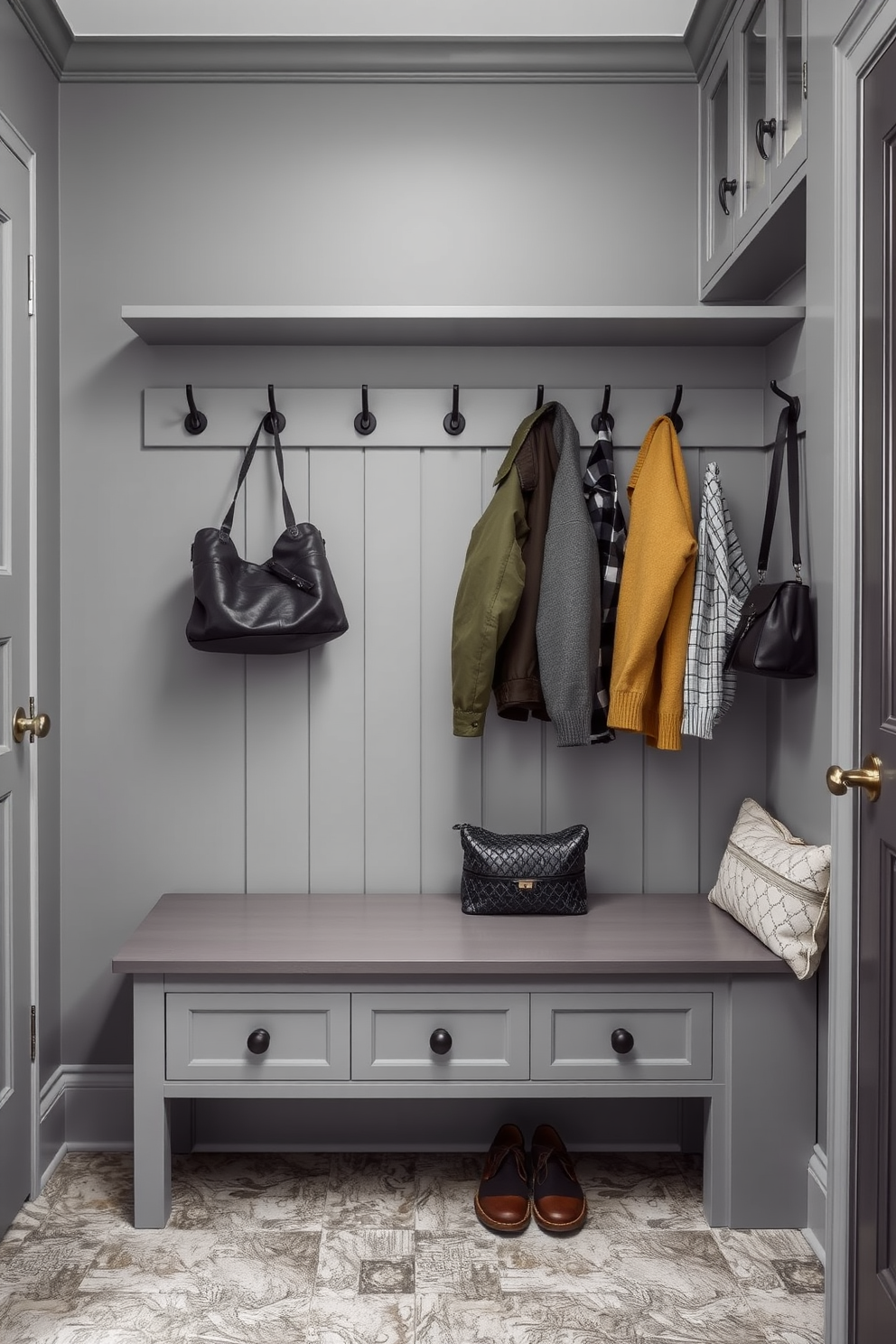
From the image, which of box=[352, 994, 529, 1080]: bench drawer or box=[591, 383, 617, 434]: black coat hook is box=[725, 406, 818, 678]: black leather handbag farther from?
box=[352, 994, 529, 1080]: bench drawer

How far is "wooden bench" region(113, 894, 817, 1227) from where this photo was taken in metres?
2.00

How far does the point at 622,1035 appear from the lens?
6.56ft

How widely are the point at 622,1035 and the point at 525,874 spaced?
38 cm

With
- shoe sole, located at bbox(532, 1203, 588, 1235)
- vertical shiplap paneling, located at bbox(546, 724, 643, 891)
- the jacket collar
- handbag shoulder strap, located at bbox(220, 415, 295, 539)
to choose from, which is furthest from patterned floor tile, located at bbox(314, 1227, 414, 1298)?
the jacket collar

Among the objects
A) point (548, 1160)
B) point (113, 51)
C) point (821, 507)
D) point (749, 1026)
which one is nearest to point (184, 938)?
point (548, 1160)

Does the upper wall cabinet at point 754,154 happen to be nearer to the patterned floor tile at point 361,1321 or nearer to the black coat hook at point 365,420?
the black coat hook at point 365,420

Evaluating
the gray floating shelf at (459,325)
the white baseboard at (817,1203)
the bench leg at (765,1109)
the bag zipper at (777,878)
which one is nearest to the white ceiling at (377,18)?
the gray floating shelf at (459,325)

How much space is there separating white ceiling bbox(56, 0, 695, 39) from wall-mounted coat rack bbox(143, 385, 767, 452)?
2.56 feet

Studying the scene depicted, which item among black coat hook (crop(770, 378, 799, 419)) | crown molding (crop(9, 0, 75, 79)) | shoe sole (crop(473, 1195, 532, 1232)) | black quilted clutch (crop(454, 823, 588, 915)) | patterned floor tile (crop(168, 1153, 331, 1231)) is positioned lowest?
patterned floor tile (crop(168, 1153, 331, 1231))

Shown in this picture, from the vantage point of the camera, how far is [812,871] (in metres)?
1.86

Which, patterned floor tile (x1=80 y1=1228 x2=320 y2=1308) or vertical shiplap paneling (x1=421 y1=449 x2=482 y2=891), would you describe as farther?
vertical shiplap paneling (x1=421 y1=449 x2=482 y2=891)

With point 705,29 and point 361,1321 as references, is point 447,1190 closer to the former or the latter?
point 361,1321

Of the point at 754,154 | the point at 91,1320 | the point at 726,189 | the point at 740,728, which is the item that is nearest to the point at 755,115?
the point at 754,154

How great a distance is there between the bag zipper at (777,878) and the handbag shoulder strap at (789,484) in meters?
0.57
